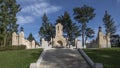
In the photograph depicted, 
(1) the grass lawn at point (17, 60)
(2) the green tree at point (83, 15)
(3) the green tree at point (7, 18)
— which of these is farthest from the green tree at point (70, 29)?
(1) the grass lawn at point (17, 60)

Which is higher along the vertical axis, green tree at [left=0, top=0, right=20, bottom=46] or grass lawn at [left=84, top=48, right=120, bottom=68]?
green tree at [left=0, top=0, right=20, bottom=46]

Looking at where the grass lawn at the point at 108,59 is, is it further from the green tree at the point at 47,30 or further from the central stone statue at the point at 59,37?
the green tree at the point at 47,30

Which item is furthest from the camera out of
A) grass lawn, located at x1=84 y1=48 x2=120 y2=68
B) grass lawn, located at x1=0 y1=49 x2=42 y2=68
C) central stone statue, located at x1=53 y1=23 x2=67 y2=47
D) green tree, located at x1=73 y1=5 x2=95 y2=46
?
green tree, located at x1=73 y1=5 x2=95 y2=46

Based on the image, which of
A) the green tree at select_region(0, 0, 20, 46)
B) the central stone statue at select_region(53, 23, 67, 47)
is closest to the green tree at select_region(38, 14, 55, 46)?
the green tree at select_region(0, 0, 20, 46)

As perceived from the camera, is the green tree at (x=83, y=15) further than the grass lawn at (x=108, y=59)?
Yes

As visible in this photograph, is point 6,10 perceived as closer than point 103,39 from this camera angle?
No

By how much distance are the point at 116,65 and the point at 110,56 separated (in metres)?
3.51

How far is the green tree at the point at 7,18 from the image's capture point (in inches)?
1972

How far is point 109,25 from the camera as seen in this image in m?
64.9

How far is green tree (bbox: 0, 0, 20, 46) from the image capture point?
5009cm

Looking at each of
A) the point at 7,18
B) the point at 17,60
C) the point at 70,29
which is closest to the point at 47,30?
the point at 70,29

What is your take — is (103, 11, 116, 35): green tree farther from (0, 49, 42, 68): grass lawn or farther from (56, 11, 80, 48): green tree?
(0, 49, 42, 68): grass lawn

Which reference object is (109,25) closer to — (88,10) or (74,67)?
(88,10)

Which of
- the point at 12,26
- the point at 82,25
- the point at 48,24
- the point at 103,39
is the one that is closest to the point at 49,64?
the point at 103,39
